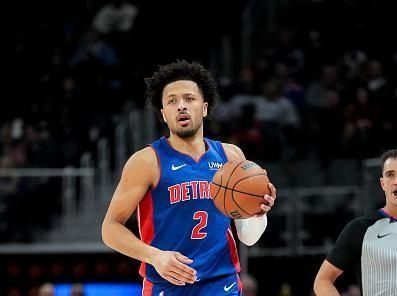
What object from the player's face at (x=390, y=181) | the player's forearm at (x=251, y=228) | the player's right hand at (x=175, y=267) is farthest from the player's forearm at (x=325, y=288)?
the player's right hand at (x=175, y=267)

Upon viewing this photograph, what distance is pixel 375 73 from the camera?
557 inches

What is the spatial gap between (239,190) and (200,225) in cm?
47

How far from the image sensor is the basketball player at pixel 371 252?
5664mm

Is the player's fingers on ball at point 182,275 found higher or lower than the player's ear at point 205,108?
lower

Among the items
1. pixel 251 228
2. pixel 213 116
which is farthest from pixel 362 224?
pixel 213 116

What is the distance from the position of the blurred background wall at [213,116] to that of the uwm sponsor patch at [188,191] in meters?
5.82

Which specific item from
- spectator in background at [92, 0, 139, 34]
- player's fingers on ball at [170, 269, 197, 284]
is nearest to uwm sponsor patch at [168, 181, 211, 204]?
player's fingers on ball at [170, 269, 197, 284]

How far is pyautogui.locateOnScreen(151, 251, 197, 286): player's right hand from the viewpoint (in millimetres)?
5059

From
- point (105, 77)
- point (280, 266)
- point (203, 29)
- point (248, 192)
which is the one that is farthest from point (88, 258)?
point (248, 192)

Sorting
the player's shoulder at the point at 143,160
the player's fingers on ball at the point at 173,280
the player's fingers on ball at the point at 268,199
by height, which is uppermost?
the player's shoulder at the point at 143,160

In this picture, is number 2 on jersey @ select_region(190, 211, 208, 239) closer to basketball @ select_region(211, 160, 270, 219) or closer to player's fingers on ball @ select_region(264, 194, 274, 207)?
basketball @ select_region(211, 160, 270, 219)

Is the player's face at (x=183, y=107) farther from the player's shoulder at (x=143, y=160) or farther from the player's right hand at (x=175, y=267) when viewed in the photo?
the player's right hand at (x=175, y=267)

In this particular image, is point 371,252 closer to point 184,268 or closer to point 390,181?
point 390,181

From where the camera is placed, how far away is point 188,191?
5738 mm
